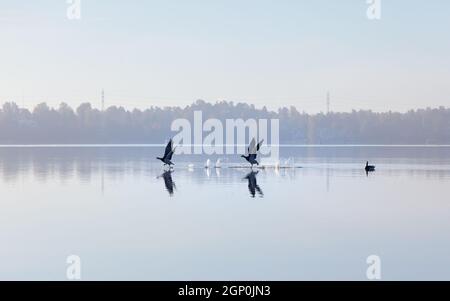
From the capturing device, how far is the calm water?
1422 cm

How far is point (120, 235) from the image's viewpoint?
18.1 m

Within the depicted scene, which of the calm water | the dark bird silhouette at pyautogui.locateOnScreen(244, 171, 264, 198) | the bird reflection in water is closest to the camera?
the calm water

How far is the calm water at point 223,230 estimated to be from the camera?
14219 millimetres

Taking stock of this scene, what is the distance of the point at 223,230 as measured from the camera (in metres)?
18.9

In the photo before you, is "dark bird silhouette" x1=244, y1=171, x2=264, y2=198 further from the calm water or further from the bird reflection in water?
the bird reflection in water

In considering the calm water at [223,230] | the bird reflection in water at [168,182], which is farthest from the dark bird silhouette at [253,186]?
the bird reflection in water at [168,182]

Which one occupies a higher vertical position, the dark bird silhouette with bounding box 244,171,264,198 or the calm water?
the dark bird silhouette with bounding box 244,171,264,198

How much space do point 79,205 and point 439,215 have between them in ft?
38.1

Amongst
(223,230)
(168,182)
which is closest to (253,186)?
(168,182)

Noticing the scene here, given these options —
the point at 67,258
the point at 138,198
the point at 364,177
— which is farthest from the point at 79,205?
the point at 364,177

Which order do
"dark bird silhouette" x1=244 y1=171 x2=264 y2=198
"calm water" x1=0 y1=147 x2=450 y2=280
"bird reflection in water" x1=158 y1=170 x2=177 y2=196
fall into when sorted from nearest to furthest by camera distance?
"calm water" x1=0 y1=147 x2=450 y2=280 → "dark bird silhouette" x1=244 y1=171 x2=264 y2=198 → "bird reflection in water" x1=158 y1=170 x2=177 y2=196

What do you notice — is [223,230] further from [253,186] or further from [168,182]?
[168,182]

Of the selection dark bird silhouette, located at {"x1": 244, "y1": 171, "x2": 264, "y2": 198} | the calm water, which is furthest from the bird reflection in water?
dark bird silhouette, located at {"x1": 244, "y1": 171, "x2": 264, "y2": 198}

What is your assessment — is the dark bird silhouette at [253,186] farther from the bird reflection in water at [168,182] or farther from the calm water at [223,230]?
the bird reflection in water at [168,182]
